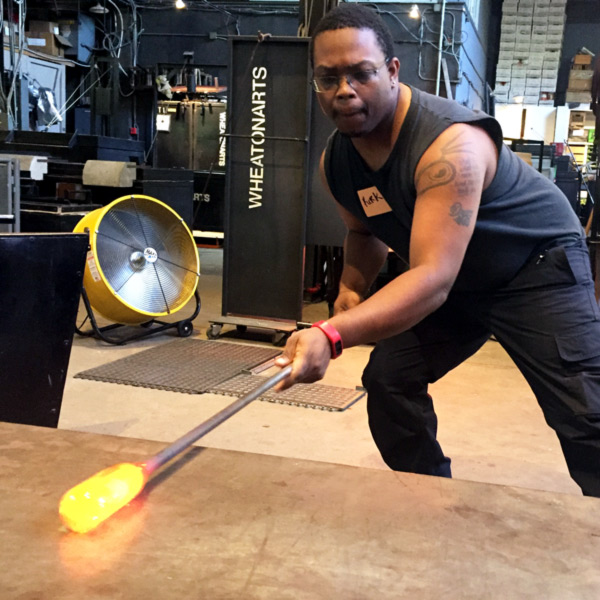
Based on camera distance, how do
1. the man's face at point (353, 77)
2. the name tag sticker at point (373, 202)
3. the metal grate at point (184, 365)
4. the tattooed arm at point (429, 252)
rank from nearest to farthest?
the tattooed arm at point (429, 252) < the man's face at point (353, 77) < the name tag sticker at point (373, 202) < the metal grate at point (184, 365)

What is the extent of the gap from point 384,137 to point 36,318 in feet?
4.30

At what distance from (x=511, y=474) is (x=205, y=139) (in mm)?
7967

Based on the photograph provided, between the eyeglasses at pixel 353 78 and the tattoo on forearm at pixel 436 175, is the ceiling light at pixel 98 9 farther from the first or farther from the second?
the tattoo on forearm at pixel 436 175

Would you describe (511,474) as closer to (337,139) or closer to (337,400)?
(337,400)

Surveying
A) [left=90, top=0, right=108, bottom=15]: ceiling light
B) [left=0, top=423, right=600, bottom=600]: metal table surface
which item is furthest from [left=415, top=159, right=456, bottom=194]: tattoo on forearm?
[left=90, top=0, right=108, bottom=15]: ceiling light

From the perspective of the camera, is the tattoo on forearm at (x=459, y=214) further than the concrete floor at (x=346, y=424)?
No

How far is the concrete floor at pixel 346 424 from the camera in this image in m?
3.01

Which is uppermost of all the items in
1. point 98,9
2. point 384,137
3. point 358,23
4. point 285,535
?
point 98,9

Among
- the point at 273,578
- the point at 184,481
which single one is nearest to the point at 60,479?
the point at 184,481

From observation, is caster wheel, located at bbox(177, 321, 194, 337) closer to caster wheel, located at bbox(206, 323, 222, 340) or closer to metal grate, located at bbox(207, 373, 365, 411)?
caster wheel, located at bbox(206, 323, 222, 340)

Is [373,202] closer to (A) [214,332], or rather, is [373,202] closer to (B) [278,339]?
(B) [278,339]

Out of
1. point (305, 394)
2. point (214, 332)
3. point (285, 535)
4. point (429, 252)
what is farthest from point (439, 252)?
point (214, 332)

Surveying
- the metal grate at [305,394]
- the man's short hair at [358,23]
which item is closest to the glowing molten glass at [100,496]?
the man's short hair at [358,23]

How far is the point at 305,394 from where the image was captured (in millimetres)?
3838
